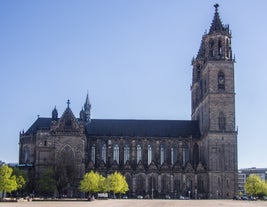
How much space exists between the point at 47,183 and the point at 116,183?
1520cm

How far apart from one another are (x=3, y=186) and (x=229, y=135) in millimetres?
54692

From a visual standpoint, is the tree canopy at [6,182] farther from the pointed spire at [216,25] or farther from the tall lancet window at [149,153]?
the pointed spire at [216,25]

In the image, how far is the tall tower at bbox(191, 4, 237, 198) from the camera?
426 ft

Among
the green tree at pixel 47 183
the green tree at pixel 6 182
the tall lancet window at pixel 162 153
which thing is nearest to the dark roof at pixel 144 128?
the tall lancet window at pixel 162 153

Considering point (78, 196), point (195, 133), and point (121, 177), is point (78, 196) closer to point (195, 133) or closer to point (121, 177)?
point (121, 177)

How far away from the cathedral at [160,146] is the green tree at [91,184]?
19.9ft

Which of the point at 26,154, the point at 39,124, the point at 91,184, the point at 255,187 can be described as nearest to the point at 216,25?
the point at 255,187

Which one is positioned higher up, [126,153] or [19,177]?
[126,153]

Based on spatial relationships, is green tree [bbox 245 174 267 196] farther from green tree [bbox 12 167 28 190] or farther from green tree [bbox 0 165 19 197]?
green tree [bbox 0 165 19 197]

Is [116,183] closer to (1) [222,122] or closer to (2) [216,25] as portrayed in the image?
(1) [222,122]

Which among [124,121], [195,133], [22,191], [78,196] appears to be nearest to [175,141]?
[195,133]

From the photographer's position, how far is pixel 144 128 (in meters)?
146

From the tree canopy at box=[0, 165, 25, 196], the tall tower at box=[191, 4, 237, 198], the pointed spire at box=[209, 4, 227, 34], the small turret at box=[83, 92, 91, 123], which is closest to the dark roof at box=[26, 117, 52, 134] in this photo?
the small turret at box=[83, 92, 91, 123]

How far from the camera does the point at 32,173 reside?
13088 centimetres
